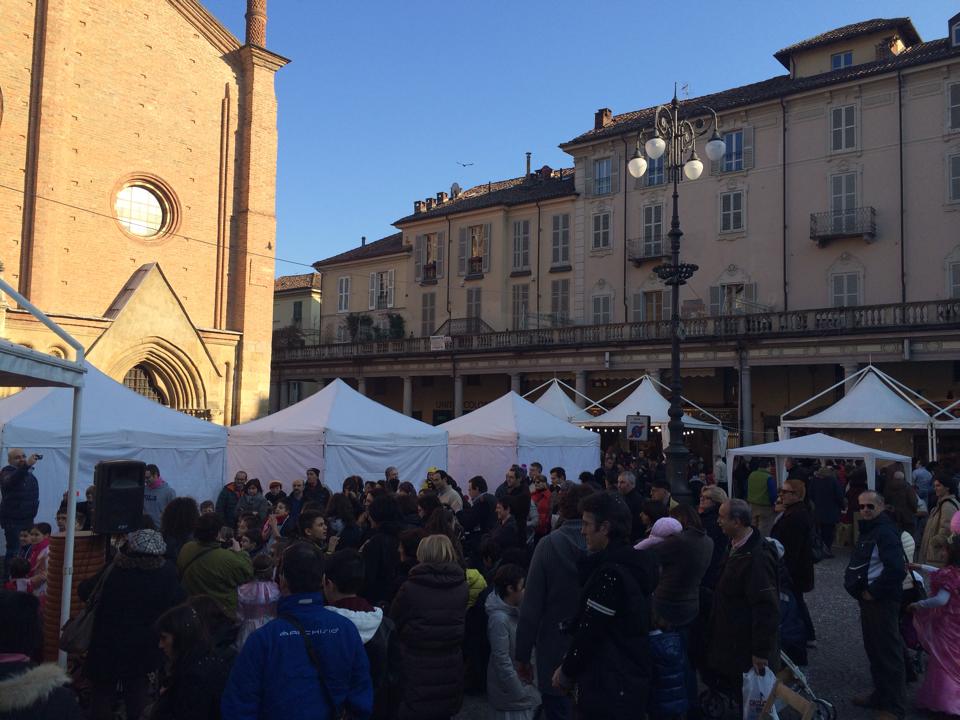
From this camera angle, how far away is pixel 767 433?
28.3 meters

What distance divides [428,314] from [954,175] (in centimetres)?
2197

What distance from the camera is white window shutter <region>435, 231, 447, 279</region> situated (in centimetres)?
3825

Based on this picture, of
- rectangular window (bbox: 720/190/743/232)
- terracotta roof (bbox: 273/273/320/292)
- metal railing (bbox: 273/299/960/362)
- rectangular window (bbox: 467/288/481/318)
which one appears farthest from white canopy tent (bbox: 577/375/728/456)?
terracotta roof (bbox: 273/273/320/292)

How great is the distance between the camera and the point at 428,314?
3866 cm

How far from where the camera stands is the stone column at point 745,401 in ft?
85.0

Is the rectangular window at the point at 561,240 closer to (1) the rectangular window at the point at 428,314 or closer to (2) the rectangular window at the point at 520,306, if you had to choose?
(2) the rectangular window at the point at 520,306

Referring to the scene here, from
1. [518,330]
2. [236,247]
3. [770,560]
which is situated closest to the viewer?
[770,560]

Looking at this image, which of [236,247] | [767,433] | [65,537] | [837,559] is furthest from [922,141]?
[65,537]

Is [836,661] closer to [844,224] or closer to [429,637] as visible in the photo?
[429,637]

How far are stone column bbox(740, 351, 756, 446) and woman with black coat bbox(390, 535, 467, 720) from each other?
22.8 meters

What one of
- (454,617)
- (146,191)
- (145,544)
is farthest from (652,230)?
(145,544)

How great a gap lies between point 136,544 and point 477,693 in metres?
3.07

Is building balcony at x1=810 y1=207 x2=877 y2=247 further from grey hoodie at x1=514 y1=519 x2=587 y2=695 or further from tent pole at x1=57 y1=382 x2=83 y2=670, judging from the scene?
tent pole at x1=57 y1=382 x2=83 y2=670

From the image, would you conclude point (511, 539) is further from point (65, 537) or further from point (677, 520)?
point (65, 537)
